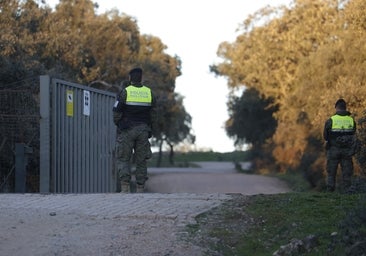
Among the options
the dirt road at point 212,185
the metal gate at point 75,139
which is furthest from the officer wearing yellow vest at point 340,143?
the dirt road at point 212,185

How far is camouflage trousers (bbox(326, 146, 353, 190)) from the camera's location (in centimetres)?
1400

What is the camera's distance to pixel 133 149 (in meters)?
12.1

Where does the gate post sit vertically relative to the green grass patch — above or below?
above

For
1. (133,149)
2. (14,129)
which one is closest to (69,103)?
(14,129)

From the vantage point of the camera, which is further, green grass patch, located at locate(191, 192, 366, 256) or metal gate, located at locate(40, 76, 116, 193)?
metal gate, located at locate(40, 76, 116, 193)

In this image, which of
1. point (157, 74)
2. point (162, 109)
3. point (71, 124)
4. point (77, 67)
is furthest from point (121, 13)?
point (71, 124)

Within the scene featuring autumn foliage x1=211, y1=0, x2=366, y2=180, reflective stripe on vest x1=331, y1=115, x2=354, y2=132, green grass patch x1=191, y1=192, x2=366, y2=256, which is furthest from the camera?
autumn foliage x1=211, y1=0, x2=366, y2=180

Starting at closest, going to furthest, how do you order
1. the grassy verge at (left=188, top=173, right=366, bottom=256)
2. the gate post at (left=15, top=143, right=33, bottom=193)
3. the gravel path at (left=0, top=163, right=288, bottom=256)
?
the grassy verge at (left=188, top=173, right=366, bottom=256) → the gravel path at (left=0, top=163, right=288, bottom=256) → the gate post at (left=15, top=143, right=33, bottom=193)

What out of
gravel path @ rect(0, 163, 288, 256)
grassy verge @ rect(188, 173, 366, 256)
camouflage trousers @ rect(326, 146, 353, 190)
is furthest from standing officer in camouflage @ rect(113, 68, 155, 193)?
camouflage trousers @ rect(326, 146, 353, 190)

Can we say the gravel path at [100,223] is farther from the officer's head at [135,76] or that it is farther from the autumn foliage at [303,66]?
the autumn foliage at [303,66]

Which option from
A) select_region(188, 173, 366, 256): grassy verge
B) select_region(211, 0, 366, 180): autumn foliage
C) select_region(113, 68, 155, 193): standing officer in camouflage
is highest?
select_region(211, 0, 366, 180): autumn foliage

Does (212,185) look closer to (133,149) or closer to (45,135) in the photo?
(45,135)

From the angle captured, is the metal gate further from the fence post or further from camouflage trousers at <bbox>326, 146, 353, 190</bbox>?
camouflage trousers at <bbox>326, 146, 353, 190</bbox>

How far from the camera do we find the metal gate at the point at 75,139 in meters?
15.0
